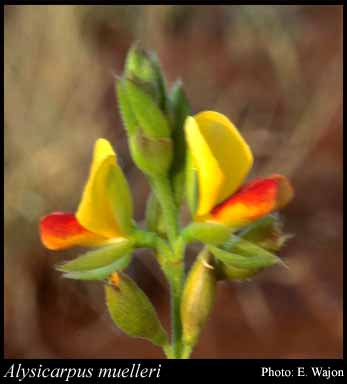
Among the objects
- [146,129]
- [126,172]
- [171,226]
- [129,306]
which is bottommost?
[129,306]

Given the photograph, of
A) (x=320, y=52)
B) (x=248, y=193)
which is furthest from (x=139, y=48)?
(x=320, y=52)

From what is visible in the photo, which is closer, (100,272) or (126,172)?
(100,272)

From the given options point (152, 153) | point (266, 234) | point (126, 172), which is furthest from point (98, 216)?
point (126, 172)

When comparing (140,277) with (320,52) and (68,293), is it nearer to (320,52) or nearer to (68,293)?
(68,293)

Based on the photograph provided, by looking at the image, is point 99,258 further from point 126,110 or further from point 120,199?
point 126,110

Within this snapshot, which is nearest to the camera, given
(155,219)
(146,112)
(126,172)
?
(146,112)

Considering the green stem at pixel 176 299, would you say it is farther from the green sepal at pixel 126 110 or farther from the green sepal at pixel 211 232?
the green sepal at pixel 126 110

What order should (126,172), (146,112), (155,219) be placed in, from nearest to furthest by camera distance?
1. (146,112)
2. (155,219)
3. (126,172)
